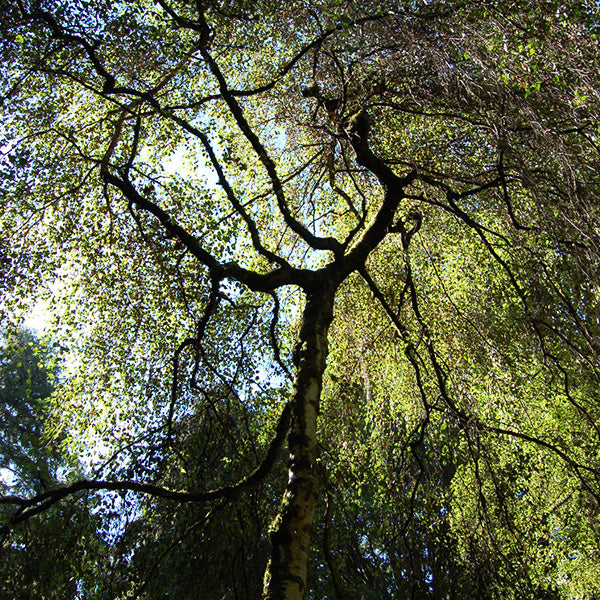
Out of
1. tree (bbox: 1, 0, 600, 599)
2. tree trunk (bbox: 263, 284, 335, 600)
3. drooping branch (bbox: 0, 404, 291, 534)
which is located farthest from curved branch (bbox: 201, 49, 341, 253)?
drooping branch (bbox: 0, 404, 291, 534)

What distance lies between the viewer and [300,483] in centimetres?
274

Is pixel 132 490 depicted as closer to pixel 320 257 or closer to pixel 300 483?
pixel 300 483

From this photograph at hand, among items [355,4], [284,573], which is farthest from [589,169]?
[284,573]

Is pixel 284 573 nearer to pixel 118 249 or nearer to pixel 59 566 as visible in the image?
pixel 59 566

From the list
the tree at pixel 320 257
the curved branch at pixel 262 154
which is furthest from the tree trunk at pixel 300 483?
the curved branch at pixel 262 154

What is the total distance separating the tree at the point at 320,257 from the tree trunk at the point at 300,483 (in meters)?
0.02

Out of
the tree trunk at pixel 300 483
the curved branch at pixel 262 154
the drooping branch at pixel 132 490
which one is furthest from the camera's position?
the curved branch at pixel 262 154

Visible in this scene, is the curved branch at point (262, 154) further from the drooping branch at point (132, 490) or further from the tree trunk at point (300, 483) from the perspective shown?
the drooping branch at point (132, 490)

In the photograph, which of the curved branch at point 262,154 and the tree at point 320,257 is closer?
the tree at point 320,257

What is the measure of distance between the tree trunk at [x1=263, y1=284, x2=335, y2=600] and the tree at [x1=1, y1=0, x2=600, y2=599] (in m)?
0.02

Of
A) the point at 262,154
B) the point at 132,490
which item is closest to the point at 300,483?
the point at 132,490

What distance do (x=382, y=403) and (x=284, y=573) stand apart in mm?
3731

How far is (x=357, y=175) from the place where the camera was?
732cm

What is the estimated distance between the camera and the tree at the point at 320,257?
10.2ft
